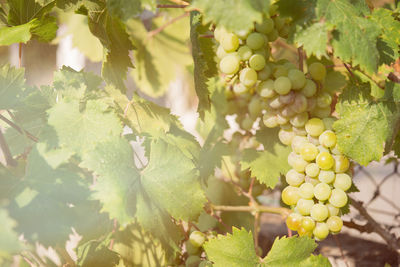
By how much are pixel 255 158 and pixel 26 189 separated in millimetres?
375

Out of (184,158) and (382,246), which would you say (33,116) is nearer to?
(184,158)

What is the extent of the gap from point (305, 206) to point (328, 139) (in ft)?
0.32

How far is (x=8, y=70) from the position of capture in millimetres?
462

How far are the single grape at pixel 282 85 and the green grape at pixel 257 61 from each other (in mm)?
31

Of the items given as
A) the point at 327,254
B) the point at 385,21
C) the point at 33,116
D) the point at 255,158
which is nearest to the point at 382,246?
the point at 327,254

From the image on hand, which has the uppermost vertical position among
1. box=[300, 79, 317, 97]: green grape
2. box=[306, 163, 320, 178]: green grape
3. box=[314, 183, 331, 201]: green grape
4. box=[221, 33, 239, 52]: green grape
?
box=[221, 33, 239, 52]: green grape

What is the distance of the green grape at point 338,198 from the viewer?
499mm

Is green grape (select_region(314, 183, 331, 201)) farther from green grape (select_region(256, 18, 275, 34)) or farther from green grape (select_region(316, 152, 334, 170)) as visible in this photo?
green grape (select_region(256, 18, 275, 34))

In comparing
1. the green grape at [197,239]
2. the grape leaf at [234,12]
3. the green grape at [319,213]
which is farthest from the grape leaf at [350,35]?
the green grape at [197,239]

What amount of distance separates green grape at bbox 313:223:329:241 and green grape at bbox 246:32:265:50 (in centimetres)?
25

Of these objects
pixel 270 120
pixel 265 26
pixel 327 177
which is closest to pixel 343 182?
pixel 327 177

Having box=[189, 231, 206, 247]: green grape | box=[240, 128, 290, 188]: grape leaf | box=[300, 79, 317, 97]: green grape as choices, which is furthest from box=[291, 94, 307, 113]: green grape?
box=[189, 231, 206, 247]: green grape

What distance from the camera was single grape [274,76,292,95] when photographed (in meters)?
0.50

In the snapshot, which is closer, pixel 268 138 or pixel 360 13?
pixel 360 13
